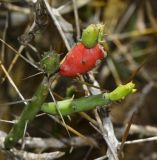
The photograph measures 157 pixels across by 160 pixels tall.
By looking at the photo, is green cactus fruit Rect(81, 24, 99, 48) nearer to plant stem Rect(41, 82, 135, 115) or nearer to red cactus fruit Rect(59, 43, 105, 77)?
red cactus fruit Rect(59, 43, 105, 77)

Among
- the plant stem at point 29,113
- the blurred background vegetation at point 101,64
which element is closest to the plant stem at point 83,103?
the plant stem at point 29,113

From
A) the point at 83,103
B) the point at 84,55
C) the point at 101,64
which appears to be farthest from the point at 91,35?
the point at 101,64

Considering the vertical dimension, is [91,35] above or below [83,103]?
above

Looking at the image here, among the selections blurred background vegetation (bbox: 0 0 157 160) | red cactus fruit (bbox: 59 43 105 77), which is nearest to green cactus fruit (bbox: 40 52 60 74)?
red cactus fruit (bbox: 59 43 105 77)

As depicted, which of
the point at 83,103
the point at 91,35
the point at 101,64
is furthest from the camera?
the point at 101,64

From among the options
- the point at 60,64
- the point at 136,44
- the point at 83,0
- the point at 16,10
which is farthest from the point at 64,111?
the point at 136,44

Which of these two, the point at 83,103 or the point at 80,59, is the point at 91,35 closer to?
the point at 80,59

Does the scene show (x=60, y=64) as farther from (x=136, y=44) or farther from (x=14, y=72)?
(x=136, y=44)
